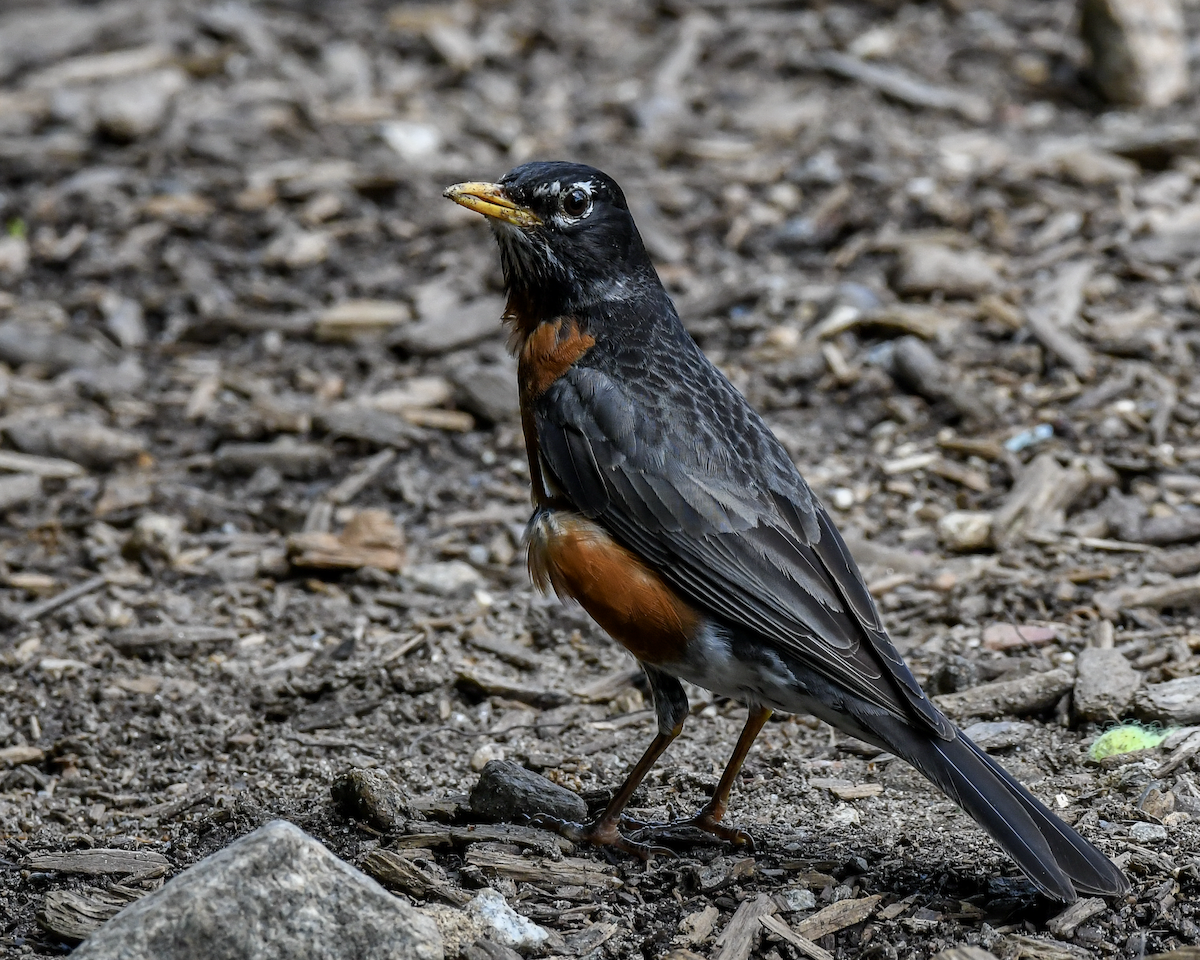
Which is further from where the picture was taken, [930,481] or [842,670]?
[930,481]

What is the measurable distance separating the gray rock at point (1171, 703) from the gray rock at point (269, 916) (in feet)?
9.05

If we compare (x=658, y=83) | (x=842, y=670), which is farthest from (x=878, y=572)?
(x=658, y=83)

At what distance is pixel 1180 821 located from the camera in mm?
4383

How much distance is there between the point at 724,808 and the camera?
480cm

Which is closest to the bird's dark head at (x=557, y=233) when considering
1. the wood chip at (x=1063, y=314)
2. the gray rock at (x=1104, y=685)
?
the gray rock at (x=1104, y=685)

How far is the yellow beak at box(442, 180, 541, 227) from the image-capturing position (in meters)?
5.23

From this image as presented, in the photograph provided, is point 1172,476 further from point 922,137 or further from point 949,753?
point 922,137

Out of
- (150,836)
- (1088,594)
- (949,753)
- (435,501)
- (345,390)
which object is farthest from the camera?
(345,390)

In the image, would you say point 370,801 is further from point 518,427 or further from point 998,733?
point 518,427

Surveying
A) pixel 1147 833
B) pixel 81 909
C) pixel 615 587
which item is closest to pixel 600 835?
pixel 615 587

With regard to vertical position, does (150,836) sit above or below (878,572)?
below

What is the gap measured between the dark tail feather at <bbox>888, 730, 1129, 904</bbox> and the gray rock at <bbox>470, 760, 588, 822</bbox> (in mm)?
1143

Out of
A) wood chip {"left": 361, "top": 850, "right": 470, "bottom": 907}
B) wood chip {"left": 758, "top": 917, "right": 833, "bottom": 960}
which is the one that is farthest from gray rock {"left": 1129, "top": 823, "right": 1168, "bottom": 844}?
wood chip {"left": 361, "top": 850, "right": 470, "bottom": 907}

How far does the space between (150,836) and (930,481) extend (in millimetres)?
4003
